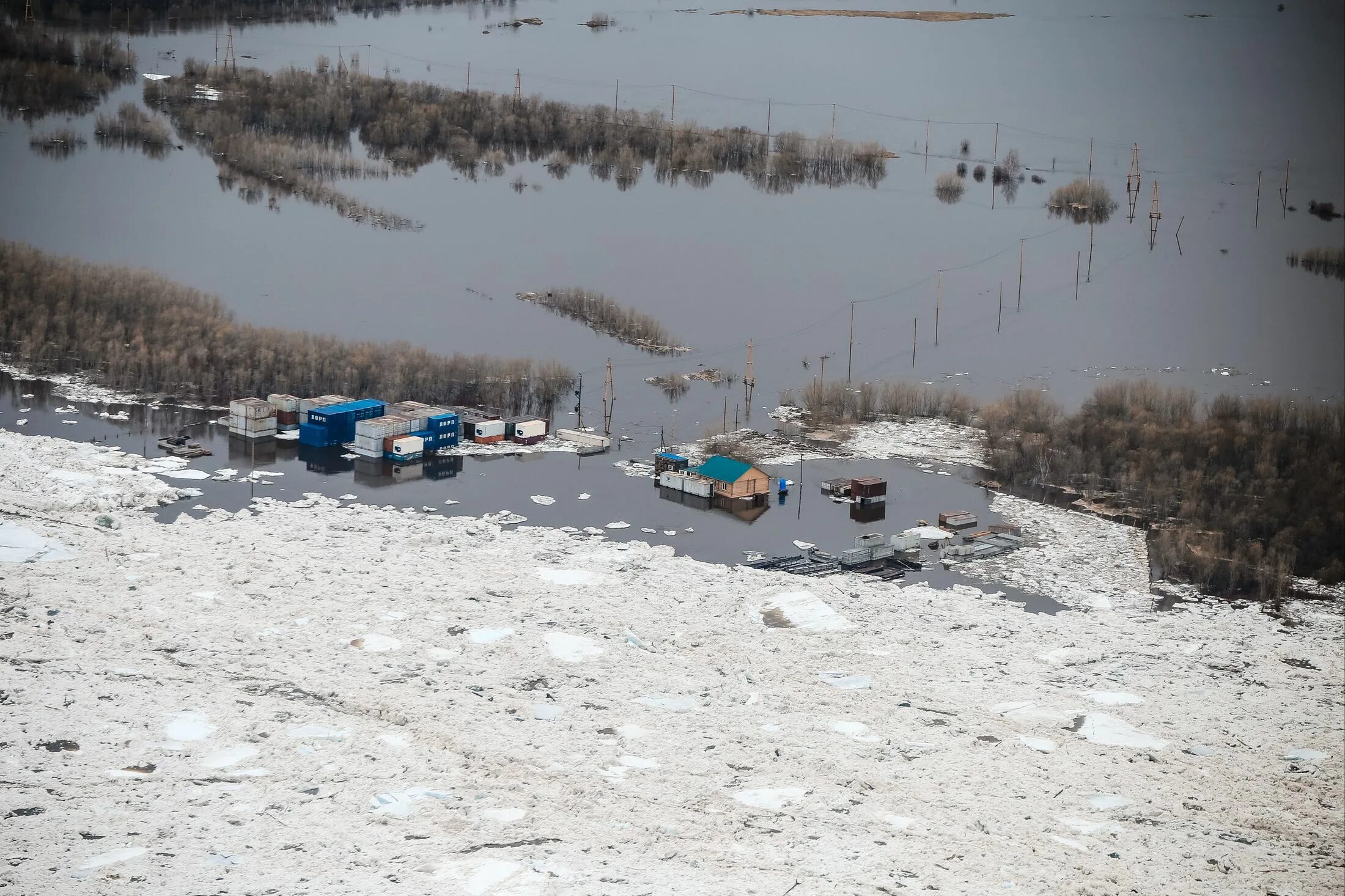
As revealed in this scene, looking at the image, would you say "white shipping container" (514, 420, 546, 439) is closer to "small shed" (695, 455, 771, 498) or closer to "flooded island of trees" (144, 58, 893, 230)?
"small shed" (695, 455, 771, 498)

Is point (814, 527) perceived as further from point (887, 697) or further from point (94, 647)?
point (94, 647)

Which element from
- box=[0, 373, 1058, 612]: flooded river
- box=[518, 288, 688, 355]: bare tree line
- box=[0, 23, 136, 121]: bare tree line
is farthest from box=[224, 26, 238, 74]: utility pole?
box=[0, 373, 1058, 612]: flooded river

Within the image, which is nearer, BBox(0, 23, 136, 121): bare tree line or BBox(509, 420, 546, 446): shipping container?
BBox(509, 420, 546, 446): shipping container

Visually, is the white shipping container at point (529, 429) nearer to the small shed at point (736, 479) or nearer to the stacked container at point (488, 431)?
the stacked container at point (488, 431)

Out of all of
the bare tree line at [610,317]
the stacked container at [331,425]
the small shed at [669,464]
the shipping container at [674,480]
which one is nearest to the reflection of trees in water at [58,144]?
the bare tree line at [610,317]

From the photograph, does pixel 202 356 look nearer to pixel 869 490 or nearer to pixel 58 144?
pixel 58 144
